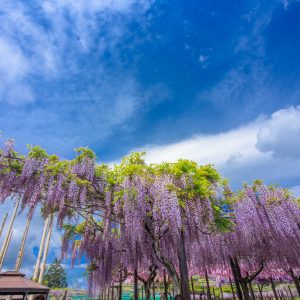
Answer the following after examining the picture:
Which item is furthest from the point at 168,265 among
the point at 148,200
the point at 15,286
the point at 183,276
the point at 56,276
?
the point at 56,276

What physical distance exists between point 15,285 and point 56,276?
54213 mm

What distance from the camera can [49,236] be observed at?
698 inches

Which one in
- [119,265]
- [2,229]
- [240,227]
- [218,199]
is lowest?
[119,265]

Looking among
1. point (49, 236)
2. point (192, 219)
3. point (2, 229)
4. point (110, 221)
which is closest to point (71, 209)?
point (110, 221)

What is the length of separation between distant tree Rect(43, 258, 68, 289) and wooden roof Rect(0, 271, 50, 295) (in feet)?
168

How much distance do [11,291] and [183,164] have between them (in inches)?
272

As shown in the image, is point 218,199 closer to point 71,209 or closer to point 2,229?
point 71,209

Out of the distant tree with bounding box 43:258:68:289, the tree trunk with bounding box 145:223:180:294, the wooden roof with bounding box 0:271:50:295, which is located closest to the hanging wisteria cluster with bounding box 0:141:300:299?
the tree trunk with bounding box 145:223:180:294

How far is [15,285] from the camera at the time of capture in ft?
24.9

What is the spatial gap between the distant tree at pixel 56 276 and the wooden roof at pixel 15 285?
5124 cm

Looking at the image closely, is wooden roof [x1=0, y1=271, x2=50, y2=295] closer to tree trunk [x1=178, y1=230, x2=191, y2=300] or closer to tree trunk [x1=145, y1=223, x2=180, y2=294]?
tree trunk [x1=145, y1=223, x2=180, y2=294]

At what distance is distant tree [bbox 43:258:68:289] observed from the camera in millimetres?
51378

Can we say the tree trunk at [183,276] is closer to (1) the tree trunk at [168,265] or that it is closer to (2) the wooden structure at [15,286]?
(1) the tree trunk at [168,265]

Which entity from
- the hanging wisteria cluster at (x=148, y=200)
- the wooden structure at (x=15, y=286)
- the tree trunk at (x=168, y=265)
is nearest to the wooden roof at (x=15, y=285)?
the wooden structure at (x=15, y=286)
